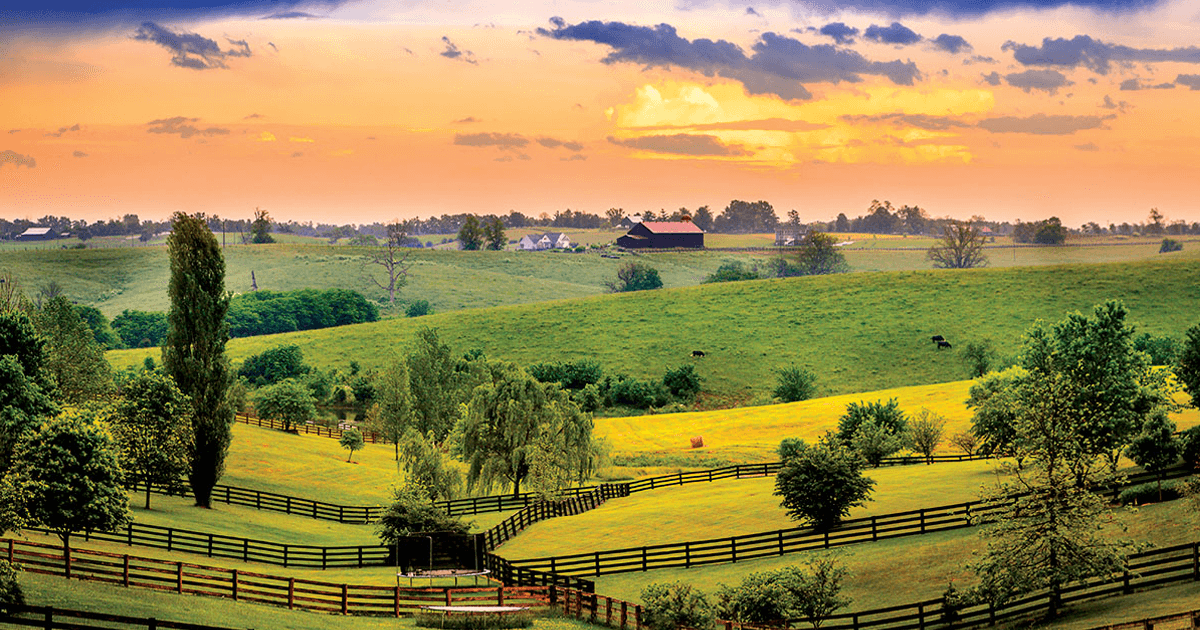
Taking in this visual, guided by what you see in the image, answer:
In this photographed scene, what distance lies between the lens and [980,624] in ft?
104

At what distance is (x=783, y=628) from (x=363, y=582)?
16.7 m

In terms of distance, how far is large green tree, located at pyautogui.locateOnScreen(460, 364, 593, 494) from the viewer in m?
60.6

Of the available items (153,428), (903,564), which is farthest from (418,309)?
(903,564)

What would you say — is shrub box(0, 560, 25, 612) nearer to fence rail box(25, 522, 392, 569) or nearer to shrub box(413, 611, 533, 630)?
shrub box(413, 611, 533, 630)

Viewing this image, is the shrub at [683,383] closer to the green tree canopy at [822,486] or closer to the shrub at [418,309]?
the green tree canopy at [822,486]

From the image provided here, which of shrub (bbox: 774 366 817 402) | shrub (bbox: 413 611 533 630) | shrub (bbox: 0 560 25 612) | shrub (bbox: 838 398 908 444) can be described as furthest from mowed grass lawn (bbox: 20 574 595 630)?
shrub (bbox: 774 366 817 402)

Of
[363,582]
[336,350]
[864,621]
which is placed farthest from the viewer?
[336,350]

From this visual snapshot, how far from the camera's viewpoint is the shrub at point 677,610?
30781 millimetres

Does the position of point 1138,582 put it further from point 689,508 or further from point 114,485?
point 114,485

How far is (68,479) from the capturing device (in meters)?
34.3

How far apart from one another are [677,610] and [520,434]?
30.7m

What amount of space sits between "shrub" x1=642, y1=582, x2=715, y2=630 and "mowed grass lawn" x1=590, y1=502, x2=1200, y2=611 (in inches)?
274

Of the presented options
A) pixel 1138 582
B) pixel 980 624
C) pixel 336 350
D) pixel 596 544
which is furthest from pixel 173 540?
pixel 336 350

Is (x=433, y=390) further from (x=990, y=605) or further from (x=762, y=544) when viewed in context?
(x=990, y=605)
